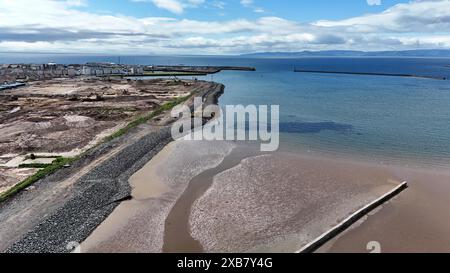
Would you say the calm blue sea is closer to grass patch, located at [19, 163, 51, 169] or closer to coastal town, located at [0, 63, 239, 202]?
coastal town, located at [0, 63, 239, 202]

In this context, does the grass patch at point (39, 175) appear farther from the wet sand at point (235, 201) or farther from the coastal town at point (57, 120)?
the wet sand at point (235, 201)

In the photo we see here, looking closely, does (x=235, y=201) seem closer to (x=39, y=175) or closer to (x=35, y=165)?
(x=39, y=175)

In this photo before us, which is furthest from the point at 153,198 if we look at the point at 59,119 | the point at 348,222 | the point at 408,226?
the point at 59,119

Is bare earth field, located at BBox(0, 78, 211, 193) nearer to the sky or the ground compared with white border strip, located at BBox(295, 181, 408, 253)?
nearer to the sky

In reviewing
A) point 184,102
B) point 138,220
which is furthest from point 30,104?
point 138,220

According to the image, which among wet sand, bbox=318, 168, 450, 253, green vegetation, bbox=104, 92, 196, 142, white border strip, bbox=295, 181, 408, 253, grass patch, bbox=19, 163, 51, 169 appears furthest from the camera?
green vegetation, bbox=104, 92, 196, 142

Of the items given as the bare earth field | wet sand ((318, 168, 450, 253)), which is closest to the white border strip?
wet sand ((318, 168, 450, 253))

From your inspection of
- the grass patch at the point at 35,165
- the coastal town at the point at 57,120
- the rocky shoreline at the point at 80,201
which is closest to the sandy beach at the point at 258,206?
the rocky shoreline at the point at 80,201
